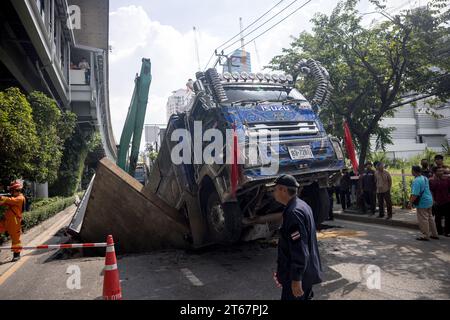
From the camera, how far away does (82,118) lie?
2262 cm

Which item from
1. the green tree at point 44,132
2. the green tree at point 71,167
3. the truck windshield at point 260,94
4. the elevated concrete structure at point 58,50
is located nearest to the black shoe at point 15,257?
the green tree at point 44,132

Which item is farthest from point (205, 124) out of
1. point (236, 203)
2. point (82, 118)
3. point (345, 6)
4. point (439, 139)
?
point (439, 139)

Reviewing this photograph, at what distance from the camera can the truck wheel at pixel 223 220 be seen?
17.7 feet

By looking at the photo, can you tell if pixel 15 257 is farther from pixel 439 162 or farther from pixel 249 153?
pixel 439 162

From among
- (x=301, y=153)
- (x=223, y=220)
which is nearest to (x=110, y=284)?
→ (x=223, y=220)

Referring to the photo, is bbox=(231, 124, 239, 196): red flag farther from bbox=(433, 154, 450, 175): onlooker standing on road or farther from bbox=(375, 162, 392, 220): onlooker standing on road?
bbox=(375, 162, 392, 220): onlooker standing on road

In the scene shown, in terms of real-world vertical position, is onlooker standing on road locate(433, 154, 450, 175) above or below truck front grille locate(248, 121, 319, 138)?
below

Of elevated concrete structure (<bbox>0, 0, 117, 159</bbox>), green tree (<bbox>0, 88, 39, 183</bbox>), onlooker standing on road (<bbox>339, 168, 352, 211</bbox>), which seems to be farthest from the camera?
onlooker standing on road (<bbox>339, 168, 352, 211</bbox>)

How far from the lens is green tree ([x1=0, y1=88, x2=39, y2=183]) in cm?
780

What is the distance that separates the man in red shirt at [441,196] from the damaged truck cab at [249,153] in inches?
115

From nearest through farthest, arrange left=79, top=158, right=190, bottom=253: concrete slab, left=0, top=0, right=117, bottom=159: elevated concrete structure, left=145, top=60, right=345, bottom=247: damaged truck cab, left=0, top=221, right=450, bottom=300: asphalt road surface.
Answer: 1. left=0, top=221, right=450, bottom=300: asphalt road surface
2. left=145, top=60, right=345, bottom=247: damaged truck cab
3. left=79, top=158, right=190, bottom=253: concrete slab
4. left=0, top=0, right=117, bottom=159: elevated concrete structure

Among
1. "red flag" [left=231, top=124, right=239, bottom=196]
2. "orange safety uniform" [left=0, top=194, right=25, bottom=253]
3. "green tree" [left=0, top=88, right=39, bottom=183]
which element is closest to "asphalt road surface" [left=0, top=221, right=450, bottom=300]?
"orange safety uniform" [left=0, top=194, right=25, bottom=253]

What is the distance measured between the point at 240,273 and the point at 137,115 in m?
6.63
